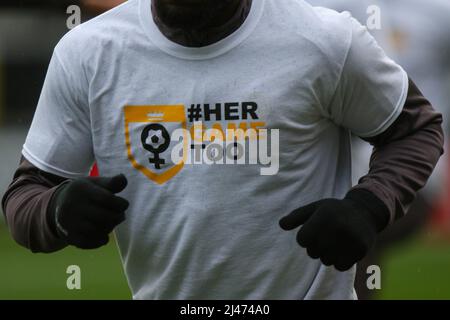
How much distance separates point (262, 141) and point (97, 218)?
11.2 inches

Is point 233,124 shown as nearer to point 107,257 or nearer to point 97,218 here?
point 97,218

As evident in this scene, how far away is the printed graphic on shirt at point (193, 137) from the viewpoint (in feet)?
5.02

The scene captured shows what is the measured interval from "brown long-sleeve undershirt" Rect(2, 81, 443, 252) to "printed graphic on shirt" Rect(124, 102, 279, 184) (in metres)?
0.15

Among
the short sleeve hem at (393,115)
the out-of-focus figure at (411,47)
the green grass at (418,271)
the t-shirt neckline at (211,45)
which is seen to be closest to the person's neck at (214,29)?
the t-shirt neckline at (211,45)

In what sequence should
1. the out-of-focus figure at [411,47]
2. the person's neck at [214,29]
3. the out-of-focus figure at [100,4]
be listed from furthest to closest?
1. the out-of-focus figure at [100,4]
2. the out-of-focus figure at [411,47]
3. the person's neck at [214,29]

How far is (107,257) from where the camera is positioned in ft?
20.4

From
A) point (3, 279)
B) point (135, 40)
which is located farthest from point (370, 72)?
point (3, 279)

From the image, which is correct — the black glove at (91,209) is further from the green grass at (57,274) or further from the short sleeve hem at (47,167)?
the green grass at (57,274)

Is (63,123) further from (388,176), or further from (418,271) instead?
(418,271)

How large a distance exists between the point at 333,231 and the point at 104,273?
4.33m

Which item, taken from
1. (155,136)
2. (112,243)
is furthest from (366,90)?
(112,243)

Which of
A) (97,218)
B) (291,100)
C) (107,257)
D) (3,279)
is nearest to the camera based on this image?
(97,218)

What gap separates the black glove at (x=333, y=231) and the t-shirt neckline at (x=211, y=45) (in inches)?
11.6

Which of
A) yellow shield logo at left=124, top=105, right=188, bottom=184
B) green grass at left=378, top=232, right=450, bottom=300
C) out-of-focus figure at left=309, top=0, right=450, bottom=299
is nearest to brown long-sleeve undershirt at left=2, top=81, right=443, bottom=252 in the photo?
yellow shield logo at left=124, top=105, right=188, bottom=184
